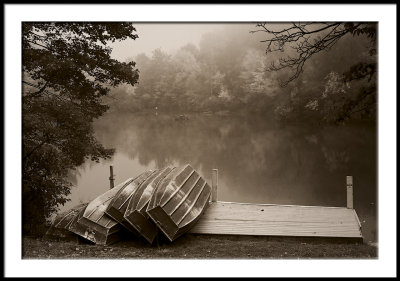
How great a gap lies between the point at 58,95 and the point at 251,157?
10.6 meters

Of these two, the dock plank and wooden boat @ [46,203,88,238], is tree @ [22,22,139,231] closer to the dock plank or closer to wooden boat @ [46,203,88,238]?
wooden boat @ [46,203,88,238]

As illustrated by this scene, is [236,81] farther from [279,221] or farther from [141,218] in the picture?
[141,218]

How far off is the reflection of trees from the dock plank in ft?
11.5

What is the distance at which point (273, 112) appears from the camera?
14.5 meters

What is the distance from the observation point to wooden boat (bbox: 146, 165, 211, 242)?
6.29 metres

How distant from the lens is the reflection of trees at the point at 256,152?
1188cm

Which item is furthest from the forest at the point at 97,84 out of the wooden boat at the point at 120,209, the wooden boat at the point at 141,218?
the wooden boat at the point at 141,218

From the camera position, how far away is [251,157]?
1639cm

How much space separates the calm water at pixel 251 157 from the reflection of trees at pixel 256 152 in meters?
0.03

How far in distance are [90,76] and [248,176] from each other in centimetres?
817

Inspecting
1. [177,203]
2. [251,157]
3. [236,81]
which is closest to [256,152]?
[251,157]

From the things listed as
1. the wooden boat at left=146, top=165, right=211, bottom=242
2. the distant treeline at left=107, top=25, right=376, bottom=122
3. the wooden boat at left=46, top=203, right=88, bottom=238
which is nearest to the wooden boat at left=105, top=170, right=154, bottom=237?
the wooden boat at left=146, top=165, right=211, bottom=242

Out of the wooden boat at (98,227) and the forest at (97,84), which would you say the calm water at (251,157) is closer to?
the forest at (97,84)

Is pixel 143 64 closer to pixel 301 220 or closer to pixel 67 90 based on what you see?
pixel 67 90
